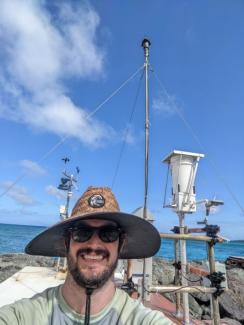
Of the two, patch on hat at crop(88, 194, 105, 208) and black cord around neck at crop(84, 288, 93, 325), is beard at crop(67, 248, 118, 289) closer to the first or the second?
black cord around neck at crop(84, 288, 93, 325)

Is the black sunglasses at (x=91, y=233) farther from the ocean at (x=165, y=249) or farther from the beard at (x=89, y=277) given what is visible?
the ocean at (x=165, y=249)

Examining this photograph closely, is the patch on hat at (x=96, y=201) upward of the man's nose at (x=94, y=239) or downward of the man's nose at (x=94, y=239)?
upward

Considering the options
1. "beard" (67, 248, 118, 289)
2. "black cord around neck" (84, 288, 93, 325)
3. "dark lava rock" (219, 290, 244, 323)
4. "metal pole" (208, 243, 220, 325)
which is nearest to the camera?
"black cord around neck" (84, 288, 93, 325)

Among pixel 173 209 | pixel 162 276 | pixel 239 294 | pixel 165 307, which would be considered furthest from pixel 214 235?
pixel 162 276

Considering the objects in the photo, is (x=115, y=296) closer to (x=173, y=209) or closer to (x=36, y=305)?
(x=36, y=305)

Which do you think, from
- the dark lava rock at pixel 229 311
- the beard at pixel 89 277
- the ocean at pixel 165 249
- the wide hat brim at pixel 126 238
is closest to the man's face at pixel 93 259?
the beard at pixel 89 277

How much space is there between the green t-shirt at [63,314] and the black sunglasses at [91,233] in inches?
17.8

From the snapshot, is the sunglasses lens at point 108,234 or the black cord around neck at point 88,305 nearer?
the black cord around neck at point 88,305

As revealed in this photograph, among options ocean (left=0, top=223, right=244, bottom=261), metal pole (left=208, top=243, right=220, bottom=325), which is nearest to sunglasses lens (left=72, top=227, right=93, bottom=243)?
metal pole (left=208, top=243, right=220, bottom=325)

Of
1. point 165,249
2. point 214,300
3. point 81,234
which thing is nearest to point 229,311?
point 214,300

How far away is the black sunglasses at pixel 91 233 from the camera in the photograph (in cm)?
226

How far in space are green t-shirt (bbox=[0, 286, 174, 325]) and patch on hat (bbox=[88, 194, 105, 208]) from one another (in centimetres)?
73

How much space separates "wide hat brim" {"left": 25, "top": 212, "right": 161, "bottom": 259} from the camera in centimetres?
228

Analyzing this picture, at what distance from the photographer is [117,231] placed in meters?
2.35
